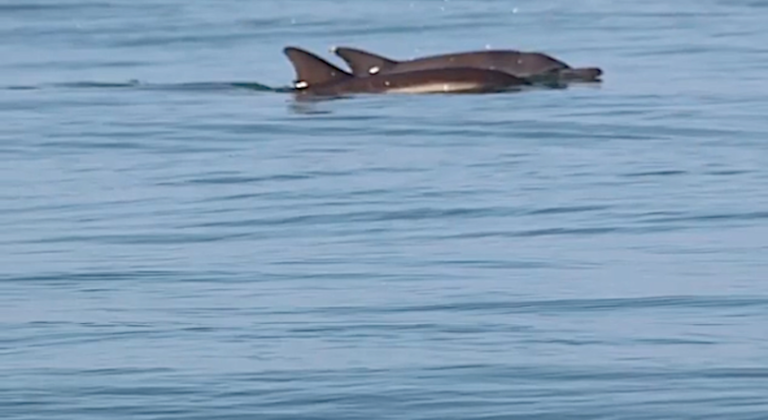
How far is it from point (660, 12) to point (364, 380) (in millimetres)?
23836

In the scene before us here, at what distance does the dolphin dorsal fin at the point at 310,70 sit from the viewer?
1939cm

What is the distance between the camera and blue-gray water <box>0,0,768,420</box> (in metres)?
7.52

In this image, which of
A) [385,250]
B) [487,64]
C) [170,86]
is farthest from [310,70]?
[385,250]

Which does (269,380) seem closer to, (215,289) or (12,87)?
(215,289)

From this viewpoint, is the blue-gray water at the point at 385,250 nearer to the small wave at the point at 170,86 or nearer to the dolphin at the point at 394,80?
the small wave at the point at 170,86

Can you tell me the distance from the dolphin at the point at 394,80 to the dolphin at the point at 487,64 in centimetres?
26

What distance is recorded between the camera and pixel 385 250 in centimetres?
1046

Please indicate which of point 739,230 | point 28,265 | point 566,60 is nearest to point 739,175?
point 739,230

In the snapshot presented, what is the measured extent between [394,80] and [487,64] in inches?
52.6

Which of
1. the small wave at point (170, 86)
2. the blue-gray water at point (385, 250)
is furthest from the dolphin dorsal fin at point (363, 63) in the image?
the blue-gray water at point (385, 250)

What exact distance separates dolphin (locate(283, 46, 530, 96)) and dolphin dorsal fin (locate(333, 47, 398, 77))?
0.24 metres

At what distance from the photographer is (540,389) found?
745 centimetres

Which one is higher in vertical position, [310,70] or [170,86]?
[310,70]

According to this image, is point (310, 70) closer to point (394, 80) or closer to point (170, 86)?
point (394, 80)
